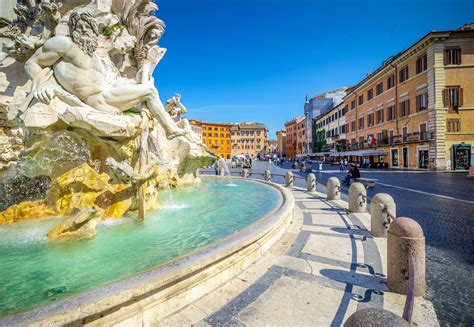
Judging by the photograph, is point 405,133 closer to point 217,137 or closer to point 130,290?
point 130,290

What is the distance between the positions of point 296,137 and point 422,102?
61051 millimetres

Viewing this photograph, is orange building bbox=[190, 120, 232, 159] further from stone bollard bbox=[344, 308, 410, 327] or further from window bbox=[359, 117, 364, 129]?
stone bollard bbox=[344, 308, 410, 327]

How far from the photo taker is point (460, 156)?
78.3 feet

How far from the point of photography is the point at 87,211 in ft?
12.0

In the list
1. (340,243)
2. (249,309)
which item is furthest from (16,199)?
(340,243)

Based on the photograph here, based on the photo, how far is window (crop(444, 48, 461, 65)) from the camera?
24.1 meters

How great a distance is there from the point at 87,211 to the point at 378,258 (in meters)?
4.41

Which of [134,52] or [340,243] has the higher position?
[134,52]

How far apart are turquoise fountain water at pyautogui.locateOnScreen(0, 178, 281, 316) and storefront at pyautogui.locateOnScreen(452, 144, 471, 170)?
28412 millimetres

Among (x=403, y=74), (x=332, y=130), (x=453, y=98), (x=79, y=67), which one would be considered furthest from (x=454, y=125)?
(x=79, y=67)

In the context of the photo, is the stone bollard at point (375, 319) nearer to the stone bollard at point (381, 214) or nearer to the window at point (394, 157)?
the stone bollard at point (381, 214)

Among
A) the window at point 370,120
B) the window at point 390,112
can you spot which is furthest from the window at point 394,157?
the window at point 370,120

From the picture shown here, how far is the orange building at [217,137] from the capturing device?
8810 cm

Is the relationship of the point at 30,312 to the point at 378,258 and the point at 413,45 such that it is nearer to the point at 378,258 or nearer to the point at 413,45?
the point at 378,258
